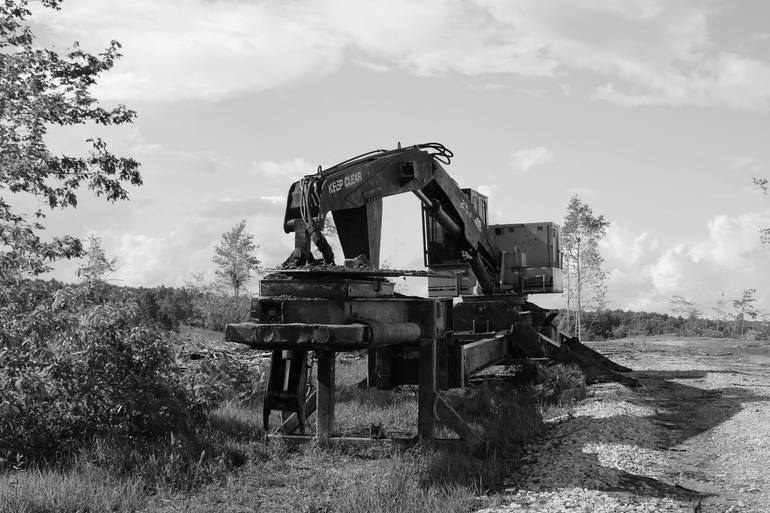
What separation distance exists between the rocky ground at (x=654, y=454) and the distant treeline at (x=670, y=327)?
25.5 metres

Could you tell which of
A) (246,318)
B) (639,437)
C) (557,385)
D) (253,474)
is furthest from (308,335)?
(246,318)

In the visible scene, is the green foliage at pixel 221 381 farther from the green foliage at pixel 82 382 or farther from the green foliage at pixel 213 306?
the green foliage at pixel 213 306

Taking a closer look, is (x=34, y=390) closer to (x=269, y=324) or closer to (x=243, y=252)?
(x=269, y=324)

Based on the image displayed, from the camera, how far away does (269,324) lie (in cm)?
675

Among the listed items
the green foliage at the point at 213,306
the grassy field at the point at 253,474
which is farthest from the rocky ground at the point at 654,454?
the green foliage at the point at 213,306

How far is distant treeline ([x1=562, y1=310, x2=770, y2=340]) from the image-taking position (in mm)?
38906

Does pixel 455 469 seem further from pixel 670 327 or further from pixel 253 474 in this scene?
pixel 670 327

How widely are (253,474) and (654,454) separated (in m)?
4.19

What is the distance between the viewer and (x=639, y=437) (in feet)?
28.6

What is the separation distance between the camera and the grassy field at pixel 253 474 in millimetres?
5953

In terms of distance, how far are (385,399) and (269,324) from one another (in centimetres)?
522

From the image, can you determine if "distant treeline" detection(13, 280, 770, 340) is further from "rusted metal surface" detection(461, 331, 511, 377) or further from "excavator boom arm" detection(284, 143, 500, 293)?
"excavator boom arm" detection(284, 143, 500, 293)

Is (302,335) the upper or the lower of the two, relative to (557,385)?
upper

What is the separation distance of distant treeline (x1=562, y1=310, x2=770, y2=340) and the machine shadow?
2475cm
